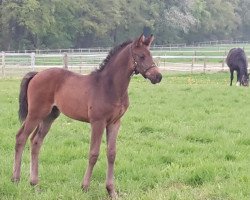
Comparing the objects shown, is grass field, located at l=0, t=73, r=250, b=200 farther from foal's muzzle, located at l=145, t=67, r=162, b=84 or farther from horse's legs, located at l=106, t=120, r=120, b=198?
foal's muzzle, located at l=145, t=67, r=162, b=84

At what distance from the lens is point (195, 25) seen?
77.7m

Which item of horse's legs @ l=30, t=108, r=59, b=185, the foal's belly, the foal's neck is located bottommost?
horse's legs @ l=30, t=108, r=59, b=185

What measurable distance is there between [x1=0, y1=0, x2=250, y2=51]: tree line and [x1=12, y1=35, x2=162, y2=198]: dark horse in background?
147 feet

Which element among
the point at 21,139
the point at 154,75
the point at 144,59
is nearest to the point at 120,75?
the point at 144,59

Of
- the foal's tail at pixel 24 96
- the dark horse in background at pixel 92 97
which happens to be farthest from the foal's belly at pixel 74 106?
the foal's tail at pixel 24 96

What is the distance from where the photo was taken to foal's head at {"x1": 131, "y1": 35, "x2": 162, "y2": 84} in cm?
551

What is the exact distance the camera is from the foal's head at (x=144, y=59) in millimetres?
5506

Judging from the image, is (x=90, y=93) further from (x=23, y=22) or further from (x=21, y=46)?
(x=21, y=46)

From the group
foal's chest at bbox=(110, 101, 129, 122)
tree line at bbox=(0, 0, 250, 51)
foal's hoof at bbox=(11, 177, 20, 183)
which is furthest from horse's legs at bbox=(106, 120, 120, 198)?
tree line at bbox=(0, 0, 250, 51)

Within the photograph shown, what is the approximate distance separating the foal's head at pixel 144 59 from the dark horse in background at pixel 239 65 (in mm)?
14682

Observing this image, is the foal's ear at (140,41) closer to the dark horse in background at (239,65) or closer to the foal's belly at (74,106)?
the foal's belly at (74,106)

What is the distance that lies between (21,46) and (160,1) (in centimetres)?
2448

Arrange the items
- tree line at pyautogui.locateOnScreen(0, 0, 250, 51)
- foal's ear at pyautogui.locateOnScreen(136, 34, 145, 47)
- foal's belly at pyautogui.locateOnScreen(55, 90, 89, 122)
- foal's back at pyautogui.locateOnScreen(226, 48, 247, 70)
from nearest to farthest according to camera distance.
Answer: foal's ear at pyautogui.locateOnScreen(136, 34, 145, 47) → foal's belly at pyautogui.locateOnScreen(55, 90, 89, 122) → foal's back at pyautogui.locateOnScreen(226, 48, 247, 70) → tree line at pyautogui.locateOnScreen(0, 0, 250, 51)

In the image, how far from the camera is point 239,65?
20500mm
